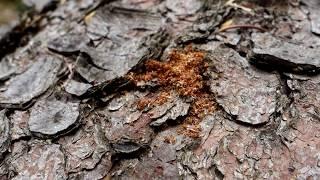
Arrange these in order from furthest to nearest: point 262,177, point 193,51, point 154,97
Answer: point 193,51
point 154,97
point 262,177

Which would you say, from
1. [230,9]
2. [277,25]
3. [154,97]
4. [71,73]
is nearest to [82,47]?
[71,73]

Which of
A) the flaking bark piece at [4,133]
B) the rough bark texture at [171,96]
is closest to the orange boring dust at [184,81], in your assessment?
the rough bark texture at [171,96]

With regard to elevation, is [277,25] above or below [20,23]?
above

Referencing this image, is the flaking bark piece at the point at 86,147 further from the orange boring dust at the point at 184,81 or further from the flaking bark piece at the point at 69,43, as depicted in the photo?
the flaking bark piece at the point at 69,43

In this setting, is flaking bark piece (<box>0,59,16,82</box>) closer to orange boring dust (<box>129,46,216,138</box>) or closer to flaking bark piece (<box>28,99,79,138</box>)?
flaking bark piece (<box>28,99,79,138</box>)

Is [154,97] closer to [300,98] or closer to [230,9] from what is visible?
[300,98]

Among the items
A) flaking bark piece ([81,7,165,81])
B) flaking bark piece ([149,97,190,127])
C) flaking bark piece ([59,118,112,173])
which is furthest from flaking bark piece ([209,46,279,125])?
flaking bark piece ([59,118,112,173])

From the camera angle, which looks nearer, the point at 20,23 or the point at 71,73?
the point at 71,73
